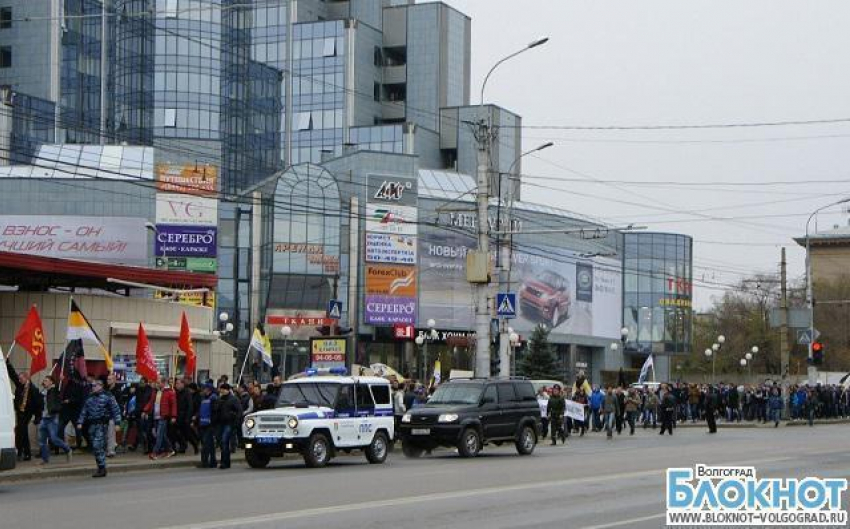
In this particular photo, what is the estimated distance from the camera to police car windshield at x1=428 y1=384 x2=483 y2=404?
30.3 metres

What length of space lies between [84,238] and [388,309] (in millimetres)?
21954

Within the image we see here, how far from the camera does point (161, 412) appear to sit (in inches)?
1115

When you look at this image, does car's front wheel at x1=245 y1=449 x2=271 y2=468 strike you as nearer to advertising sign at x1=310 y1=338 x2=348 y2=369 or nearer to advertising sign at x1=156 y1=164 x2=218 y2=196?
advertising sign at x1=310 y1=338 x2=348 y2=369

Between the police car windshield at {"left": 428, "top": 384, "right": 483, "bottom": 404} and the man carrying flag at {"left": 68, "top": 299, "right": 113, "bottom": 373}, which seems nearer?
the man carrying flag at {"left": 68, "top": 299, "right": 113, "bottom": 373}

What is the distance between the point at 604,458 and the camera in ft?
96.1

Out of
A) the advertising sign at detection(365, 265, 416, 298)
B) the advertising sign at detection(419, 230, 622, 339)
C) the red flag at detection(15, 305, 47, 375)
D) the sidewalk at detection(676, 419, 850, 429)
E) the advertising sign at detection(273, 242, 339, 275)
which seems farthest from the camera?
the advertising sign at detection(419, 230, 622, 339)

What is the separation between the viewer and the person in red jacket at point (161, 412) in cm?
2827

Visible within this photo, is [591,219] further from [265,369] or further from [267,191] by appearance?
[265,369]

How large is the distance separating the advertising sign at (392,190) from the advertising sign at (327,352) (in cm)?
5085

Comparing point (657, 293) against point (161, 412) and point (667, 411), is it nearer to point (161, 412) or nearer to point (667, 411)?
point (667, 411)

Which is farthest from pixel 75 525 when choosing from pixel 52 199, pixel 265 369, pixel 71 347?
pixel 52 199

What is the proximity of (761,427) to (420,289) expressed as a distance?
3908 cm

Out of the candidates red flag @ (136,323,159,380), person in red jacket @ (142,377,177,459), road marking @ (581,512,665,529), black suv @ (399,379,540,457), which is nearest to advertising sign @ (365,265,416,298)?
black suv @ (399,379,540,457)

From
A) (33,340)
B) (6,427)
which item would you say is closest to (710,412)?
(33,340)
